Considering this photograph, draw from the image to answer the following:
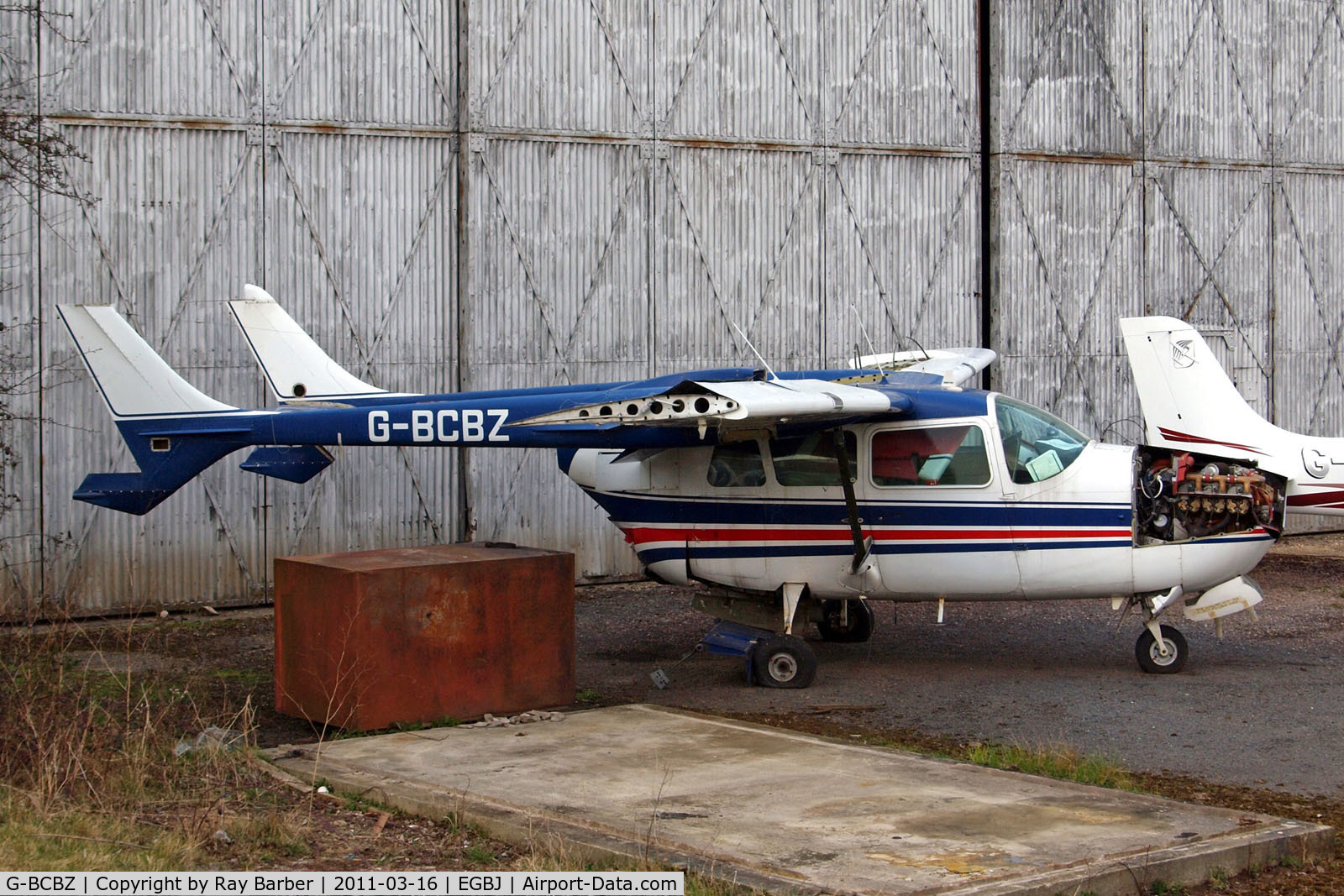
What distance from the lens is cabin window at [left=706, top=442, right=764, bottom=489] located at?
11.6 m

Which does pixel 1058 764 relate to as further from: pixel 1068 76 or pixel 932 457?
pixel 1068 76

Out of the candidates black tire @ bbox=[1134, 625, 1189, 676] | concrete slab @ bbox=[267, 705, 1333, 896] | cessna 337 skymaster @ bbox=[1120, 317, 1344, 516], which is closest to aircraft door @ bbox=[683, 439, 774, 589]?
concrete slab @ bbox=[267, 705, 1333, 896]

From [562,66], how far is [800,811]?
1133 cm

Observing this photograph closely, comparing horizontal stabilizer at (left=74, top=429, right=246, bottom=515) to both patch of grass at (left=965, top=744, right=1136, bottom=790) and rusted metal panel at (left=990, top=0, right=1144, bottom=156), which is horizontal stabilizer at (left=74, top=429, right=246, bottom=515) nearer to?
patch of grass at (left=965, top=744, right=1136, bottom=790)

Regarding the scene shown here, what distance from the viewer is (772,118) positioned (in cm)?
1752

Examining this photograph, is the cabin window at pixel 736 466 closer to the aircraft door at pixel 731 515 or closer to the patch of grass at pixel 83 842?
the aircraft door at pixel 731 515

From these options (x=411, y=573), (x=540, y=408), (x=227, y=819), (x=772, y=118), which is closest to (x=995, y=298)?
(x=772, y=118)

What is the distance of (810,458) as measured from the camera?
11.5 m

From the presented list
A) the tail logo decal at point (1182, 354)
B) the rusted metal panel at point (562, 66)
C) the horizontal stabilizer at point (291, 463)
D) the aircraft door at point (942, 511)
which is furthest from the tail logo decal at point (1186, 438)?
the horizontal stabilizer at point (291, 463)

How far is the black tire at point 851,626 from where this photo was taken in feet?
42.7

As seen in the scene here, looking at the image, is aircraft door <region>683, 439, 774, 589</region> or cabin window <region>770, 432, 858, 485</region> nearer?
cabin window <region>770, 432, 858, 485</region>

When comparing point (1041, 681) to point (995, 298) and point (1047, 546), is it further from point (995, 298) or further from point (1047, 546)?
point (995, 298)

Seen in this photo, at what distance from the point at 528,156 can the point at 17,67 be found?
5.35 metres

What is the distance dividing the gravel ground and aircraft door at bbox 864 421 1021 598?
2.89 ft
